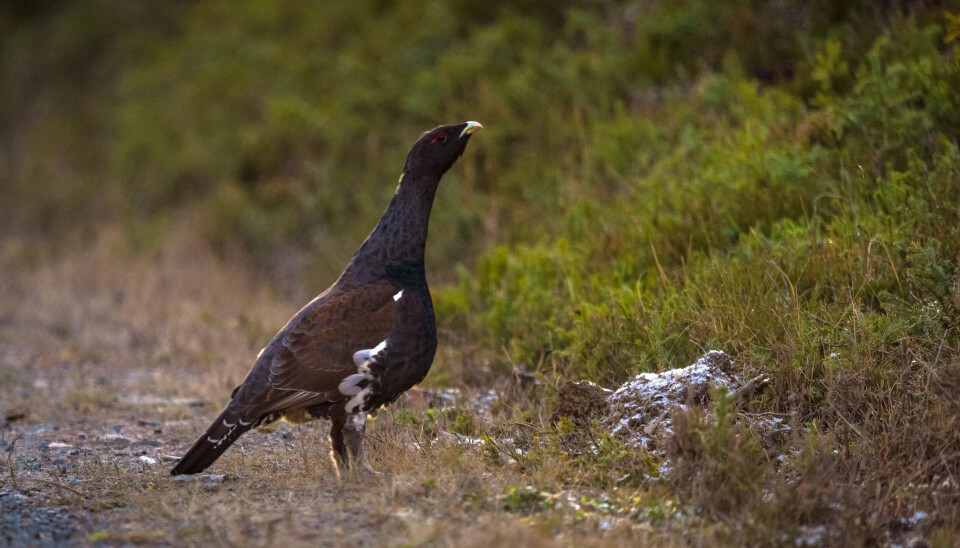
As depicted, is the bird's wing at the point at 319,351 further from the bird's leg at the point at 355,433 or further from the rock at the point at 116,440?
the rock at the point at 116,440

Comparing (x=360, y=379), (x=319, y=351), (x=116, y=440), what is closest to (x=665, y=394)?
(x=360, y=379)

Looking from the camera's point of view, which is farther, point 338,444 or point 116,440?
point 116,440

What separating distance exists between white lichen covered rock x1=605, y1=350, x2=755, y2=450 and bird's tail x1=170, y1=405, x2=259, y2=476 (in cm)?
221

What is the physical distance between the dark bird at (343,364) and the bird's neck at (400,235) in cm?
5

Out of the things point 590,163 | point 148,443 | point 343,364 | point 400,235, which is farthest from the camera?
point 590,163

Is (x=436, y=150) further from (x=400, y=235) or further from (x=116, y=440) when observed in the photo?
(x=116, y=440)

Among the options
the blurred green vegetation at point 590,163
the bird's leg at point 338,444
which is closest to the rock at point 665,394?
the blurred green vegetation at point 590,163

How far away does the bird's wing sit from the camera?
17.4 ft

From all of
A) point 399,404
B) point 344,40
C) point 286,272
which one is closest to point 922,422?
point 399,404

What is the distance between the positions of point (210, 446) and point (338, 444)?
0.74 m

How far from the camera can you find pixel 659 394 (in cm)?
560

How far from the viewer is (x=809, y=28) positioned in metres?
9.98

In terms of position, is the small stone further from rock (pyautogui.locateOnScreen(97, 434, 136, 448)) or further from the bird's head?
the bird's head

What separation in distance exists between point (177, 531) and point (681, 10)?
9.12 metres
